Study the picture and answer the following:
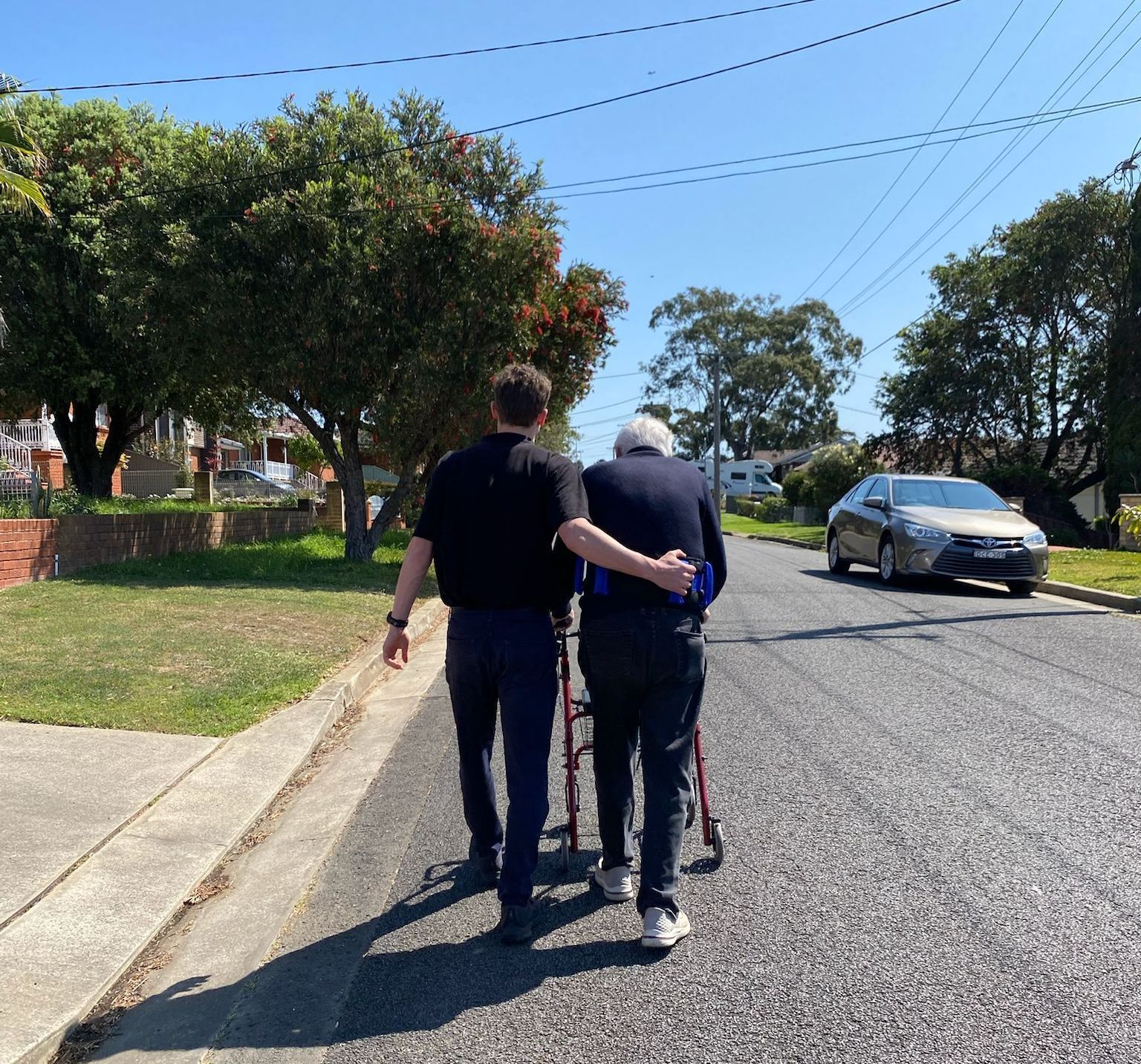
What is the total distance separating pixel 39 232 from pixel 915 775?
19.3 m

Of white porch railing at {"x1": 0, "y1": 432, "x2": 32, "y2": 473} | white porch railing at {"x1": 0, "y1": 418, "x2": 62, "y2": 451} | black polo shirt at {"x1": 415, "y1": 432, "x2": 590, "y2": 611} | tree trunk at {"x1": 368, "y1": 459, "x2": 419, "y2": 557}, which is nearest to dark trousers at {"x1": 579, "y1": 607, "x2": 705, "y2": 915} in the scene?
black polo shirt at {"x1": 415, "y1": 432, "x2": 590, "y2": 611}

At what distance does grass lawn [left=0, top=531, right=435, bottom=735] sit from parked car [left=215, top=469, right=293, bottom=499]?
1997 cm

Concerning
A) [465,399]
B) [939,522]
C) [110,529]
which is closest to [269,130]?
[465,399]

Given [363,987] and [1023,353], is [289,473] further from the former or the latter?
[363,987]

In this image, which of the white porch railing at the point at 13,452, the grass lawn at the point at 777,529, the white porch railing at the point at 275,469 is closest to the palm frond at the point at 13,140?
the white porch railing at the point at 13,452

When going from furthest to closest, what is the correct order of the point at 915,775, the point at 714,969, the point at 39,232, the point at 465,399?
the point at 39,232 < the point at 465,399 < the point at 915,775 < the point at 714,969

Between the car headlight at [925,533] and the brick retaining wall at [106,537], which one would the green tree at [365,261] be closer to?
the brick retaining wall at [106,537]

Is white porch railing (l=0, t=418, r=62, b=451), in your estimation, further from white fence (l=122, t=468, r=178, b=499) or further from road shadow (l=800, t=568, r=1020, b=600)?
A: road shadow (l=800, t=568, r=1020, b=600)

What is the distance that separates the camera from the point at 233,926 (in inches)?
159

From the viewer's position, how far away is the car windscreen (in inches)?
582

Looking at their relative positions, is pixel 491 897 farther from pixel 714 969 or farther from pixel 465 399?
pixel 465 399

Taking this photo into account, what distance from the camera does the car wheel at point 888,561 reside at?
14586 mm

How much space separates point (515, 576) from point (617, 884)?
50.1 inches

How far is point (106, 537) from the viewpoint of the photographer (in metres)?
15.2
